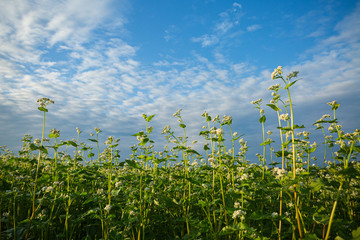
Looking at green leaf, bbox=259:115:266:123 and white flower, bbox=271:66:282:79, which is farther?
green leaf, bbox=259:115:266:123

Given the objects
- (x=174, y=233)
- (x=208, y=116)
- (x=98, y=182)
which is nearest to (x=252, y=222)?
(x=174, y=233)

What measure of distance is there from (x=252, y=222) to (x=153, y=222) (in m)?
2.62

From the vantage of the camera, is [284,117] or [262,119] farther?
[262,119]

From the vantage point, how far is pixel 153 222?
5.23 metres

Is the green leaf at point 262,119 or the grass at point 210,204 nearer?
the grass at point 210,204

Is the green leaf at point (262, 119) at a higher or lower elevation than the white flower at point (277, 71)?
lower

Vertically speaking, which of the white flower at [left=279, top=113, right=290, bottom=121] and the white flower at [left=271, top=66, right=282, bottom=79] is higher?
the white flower at [left=271, top=66, right=282, bottom=79]

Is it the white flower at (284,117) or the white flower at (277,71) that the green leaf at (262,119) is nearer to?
the white flower at (284,117)

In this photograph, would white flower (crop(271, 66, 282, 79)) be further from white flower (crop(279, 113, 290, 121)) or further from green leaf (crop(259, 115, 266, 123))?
green leaf (crop(259, 115, 266, 123))

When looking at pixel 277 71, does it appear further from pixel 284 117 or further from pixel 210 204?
pixel 210 204

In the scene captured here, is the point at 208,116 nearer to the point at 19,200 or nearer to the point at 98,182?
the point at 98,182

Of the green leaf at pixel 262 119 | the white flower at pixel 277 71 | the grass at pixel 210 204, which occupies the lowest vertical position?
the grass at pixel 210 204

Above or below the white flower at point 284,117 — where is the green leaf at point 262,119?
above

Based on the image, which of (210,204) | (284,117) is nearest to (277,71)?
(284,117)
